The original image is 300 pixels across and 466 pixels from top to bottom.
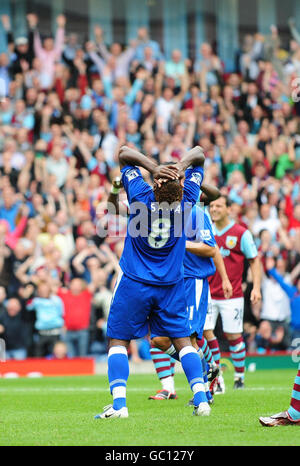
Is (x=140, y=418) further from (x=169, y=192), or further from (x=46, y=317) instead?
(x=46, y=317)

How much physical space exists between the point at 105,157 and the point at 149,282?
13.0m

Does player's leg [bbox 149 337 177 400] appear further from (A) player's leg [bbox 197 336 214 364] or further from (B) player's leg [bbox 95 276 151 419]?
(B) player's leg [bbox 95 276 151 419]

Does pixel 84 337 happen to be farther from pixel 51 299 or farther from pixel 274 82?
pixel 274 82

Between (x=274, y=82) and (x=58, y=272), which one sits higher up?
(x=274, y=82)

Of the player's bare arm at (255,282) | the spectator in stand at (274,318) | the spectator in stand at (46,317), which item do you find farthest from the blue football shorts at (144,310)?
the spectator in stand at (274,318)

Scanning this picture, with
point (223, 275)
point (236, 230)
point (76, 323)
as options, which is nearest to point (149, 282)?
point (223, 275)

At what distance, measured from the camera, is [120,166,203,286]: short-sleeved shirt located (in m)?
7.97

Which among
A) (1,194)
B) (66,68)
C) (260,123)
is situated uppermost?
(66,68)

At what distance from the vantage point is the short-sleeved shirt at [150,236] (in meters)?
7.97

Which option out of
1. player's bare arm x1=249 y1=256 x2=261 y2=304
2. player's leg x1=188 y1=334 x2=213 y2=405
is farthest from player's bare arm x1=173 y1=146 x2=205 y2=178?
player's bare arm x1=249 y1=256 x2=261 y2=304

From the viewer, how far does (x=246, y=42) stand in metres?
26.8

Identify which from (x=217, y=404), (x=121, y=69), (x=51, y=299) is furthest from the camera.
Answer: (x=121, y=69)

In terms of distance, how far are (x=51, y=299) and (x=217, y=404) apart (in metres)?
7.89

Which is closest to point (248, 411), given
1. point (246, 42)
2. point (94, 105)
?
point (94, 105)
